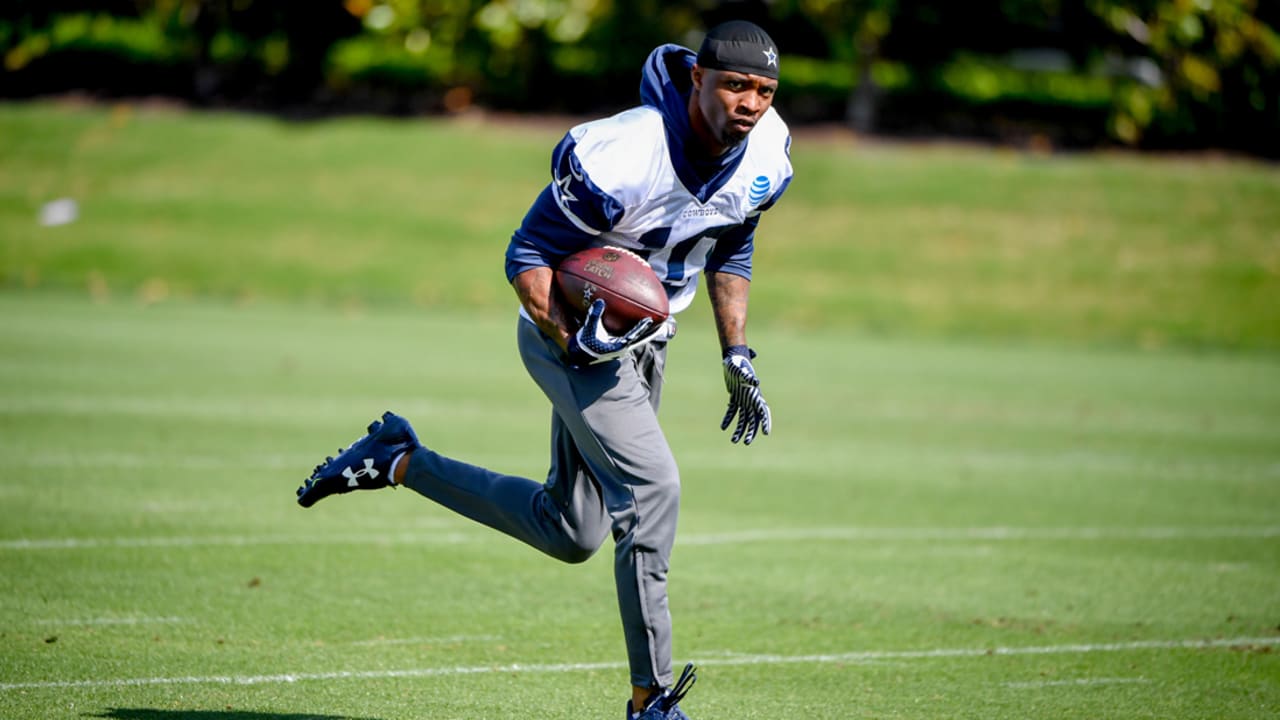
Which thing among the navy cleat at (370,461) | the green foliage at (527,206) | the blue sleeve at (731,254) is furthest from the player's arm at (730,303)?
the green foliage at (527,206)

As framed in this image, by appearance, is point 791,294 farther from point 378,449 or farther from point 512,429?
point 378,449

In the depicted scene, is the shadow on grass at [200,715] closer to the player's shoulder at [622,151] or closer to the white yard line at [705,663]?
the white yard line at [705,663]

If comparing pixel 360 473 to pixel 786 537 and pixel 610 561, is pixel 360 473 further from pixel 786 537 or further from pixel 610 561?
pixel 786 537

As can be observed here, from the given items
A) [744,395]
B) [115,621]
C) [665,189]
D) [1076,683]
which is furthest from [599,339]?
[115,621]

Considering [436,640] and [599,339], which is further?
[436,640]

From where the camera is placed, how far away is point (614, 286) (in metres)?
4.73

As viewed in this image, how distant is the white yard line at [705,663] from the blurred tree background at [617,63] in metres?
23.0

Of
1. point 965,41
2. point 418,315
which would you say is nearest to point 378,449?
point 418,315

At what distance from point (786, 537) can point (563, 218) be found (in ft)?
12.8

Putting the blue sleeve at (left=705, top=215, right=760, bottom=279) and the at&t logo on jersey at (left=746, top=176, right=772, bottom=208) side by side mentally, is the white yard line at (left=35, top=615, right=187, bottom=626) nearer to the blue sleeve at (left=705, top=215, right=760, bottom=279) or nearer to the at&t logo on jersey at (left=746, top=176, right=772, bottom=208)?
the blue sleeve at (left=705, top=215, right=760, bottom=279)

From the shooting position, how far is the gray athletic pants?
4680 millimetres

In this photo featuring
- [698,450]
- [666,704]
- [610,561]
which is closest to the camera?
[666,704]

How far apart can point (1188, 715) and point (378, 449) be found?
3.25 meters

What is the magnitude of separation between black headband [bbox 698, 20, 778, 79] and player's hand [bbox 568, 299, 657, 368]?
895 mm
